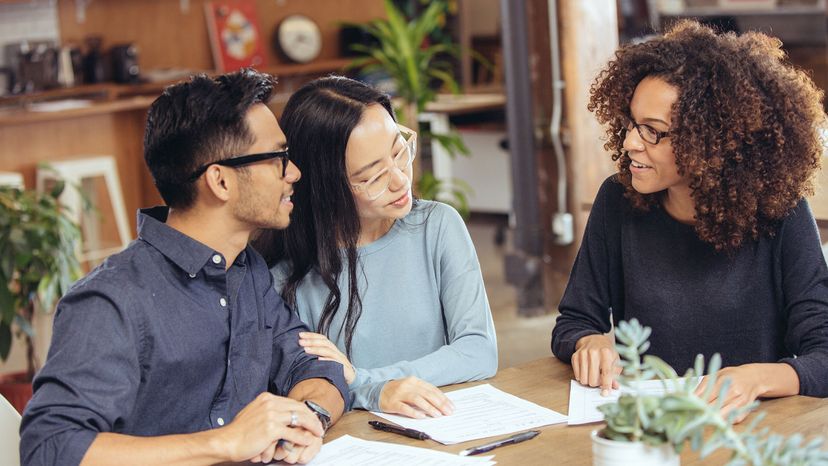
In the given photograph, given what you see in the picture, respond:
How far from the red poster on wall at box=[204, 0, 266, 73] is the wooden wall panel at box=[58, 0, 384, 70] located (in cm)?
8

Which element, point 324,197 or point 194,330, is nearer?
point 194,330

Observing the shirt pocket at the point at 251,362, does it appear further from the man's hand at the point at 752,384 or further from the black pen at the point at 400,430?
the man's hand at the point at 752,384

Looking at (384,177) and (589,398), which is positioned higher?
(384,177)

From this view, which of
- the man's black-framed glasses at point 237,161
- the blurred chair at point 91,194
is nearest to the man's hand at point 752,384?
the man's black-framed glasses at point 237,161

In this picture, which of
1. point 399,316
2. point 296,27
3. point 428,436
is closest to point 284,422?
point 428,436

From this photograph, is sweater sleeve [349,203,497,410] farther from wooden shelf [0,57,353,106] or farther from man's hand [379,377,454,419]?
wooden shelf [0,57,353,106]

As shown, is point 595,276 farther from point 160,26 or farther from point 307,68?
point 307,68

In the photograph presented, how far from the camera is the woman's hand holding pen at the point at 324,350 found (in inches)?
75.7

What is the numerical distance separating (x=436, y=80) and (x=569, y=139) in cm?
385

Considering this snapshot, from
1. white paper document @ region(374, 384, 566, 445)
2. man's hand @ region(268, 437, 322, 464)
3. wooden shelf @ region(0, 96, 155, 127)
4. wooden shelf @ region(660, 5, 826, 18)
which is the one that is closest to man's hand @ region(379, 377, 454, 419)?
white paper document @ region(374, 384, 566, 445)

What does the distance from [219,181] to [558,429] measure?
2.24 feet

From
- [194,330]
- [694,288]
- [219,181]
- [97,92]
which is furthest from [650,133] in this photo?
[97,92]

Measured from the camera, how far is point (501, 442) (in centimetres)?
161

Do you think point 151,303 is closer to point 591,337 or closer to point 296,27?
point 591,337
